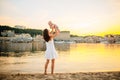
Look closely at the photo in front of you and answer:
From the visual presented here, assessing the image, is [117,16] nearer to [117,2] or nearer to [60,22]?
[117,2]

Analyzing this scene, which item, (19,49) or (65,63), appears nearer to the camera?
(65,63)

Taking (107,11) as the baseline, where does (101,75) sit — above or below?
below

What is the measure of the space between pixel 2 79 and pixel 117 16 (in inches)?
251

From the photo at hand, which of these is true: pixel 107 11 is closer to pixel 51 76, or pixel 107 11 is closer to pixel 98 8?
pixel 98 8

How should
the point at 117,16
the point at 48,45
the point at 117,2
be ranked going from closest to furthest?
the point at 48,45 < the point at 117,2 < the point at 117,16

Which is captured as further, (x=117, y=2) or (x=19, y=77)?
(x=117, y=2)

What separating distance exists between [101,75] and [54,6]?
368 centimetres

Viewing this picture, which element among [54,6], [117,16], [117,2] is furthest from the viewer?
[117,16]

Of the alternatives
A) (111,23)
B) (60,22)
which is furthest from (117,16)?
(60,22)

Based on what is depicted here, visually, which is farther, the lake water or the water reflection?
the water reflection

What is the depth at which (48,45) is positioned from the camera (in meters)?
4.52

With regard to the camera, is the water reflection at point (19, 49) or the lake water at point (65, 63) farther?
the water reflection at point (19, 49)

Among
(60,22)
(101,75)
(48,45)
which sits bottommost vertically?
(101,75)

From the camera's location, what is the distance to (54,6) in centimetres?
784
